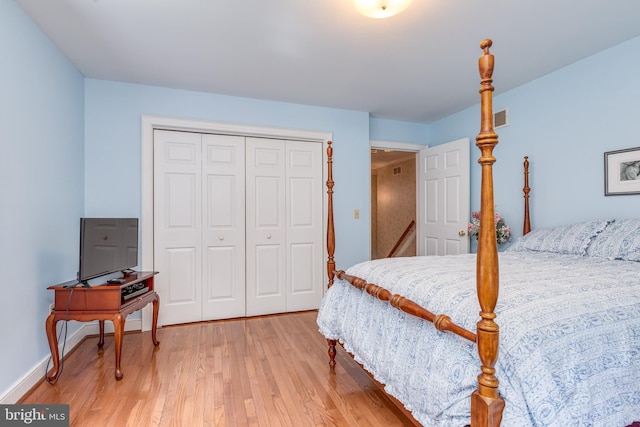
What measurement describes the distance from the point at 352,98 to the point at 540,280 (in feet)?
8.60

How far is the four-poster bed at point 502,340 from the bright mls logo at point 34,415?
1.68m

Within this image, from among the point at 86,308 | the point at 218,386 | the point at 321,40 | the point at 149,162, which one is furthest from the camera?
the point at 149,162

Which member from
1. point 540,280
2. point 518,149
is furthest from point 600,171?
point 540,280

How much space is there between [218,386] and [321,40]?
246 cm

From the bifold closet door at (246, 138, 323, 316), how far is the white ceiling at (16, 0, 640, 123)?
2.45 ft

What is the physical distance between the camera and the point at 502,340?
103 cm

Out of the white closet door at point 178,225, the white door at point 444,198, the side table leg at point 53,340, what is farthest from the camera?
the white door at point 444,198

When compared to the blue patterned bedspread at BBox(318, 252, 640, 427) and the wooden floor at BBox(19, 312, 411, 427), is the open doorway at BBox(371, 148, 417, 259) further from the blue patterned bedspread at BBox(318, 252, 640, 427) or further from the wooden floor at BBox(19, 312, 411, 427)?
the blue patterned bedspread at BBox(318, 252, 640, 427)

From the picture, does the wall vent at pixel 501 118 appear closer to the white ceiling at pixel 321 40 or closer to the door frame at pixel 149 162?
the white ceiling at pixel 321 40

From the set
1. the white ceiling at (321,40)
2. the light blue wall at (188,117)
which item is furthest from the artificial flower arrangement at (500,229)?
the white ceiling at (321,40)

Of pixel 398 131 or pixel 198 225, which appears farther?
pixel 398 131

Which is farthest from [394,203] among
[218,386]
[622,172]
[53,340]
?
[53,340]

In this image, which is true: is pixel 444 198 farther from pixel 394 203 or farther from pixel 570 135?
pixel 394 203

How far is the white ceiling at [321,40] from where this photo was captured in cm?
196
